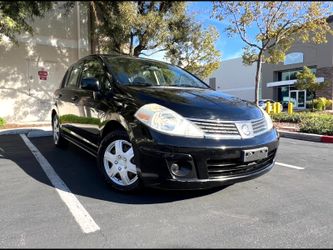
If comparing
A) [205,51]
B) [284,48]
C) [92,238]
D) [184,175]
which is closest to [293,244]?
[184,175]

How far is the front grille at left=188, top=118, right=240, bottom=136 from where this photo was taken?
333 cm

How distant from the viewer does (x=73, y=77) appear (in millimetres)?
5852

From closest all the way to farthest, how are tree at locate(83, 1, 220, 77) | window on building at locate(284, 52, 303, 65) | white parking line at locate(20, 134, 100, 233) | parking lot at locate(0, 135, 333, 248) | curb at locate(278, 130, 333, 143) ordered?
parking lot at locate(0, 135, 333, 248)
white parking line at locate(20, 134, 100, 233)
curb at locate(278, 130, 333, 143)
tree at locate(83, 1, 220, 77)
window on building at locate(284, 52, 303, 65)

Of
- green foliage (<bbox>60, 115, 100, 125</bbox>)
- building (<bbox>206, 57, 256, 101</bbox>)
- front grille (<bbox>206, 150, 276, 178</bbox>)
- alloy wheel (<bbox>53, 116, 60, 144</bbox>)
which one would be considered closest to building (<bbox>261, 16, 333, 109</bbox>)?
building (<bbox>206, 57, 256, 101</bbox>)

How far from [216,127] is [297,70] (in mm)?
33665

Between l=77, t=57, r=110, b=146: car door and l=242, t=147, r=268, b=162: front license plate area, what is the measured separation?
1.77m

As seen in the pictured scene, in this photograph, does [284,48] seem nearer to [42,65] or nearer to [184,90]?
[42,65]

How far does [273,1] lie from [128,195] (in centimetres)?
1182

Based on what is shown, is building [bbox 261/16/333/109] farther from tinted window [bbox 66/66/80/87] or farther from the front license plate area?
the front license plate area

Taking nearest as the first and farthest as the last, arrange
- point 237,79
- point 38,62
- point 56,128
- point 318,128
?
point 56,128 < point 318,128 < point 38,62 < point 237,79

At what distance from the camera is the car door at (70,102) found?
5242mm

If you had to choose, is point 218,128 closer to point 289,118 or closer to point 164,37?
point 164,37

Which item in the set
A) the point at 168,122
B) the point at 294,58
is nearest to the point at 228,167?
the point at 168,122

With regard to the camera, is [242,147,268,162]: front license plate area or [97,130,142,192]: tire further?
[97,130,142,192]: tire
